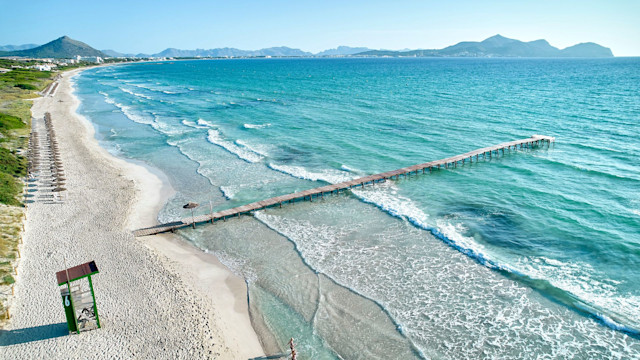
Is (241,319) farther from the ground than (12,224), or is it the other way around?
(12,224)

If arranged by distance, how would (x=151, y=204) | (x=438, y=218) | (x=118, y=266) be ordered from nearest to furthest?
(x=118, y=266) < (x=438, y=218) < (x=151, y=204)

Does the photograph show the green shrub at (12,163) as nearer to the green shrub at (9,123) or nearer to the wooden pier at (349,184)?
the green shrub at (9,123)

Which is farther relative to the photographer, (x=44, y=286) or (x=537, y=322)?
(x=44, y=286)

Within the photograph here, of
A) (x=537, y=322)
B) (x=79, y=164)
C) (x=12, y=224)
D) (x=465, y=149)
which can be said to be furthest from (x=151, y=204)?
(x=465, y=149)

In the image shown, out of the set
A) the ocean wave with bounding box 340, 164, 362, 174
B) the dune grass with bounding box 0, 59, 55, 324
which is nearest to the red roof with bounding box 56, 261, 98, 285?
the dune grass with bounding box 0, 59, 55, 324

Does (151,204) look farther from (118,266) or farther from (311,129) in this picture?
(311,129)

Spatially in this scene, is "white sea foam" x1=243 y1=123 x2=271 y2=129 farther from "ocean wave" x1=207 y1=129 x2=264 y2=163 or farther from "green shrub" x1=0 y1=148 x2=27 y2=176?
"green shrub" x1=0 y1=148 x2=27 y2=176
